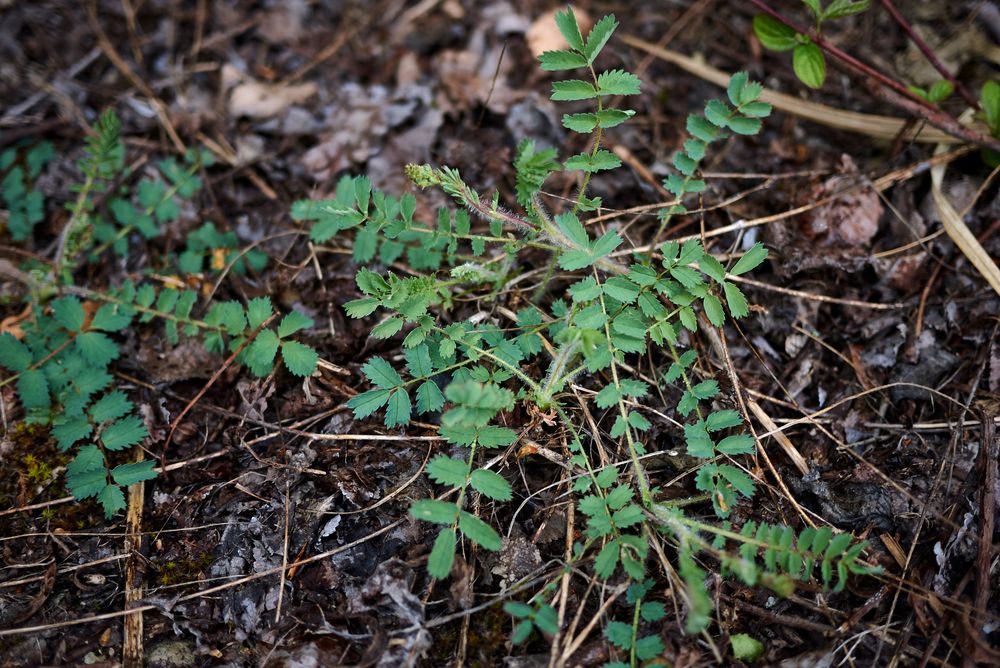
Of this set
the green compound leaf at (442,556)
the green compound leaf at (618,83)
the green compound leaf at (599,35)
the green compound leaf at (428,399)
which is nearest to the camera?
the green compound leaf at (442,556)

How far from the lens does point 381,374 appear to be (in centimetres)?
219

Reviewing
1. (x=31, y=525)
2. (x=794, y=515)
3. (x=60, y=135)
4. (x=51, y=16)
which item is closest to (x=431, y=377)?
(x=794, y=515)

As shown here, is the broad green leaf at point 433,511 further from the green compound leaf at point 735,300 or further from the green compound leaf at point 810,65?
the green compound leaf at point 810,65

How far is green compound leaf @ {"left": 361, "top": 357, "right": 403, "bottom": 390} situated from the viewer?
2.19 metres

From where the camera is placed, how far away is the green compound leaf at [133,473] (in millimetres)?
2193

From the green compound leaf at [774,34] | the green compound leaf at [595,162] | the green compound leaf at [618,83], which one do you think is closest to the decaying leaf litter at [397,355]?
the green compound leaf at [774,34]

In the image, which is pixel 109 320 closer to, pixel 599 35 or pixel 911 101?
pixel 599 35

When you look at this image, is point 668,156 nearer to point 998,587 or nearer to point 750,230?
point 750,230

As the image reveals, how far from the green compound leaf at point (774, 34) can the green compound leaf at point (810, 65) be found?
7 centimetres

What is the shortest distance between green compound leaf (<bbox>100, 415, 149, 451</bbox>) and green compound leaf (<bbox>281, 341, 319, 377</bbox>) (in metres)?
0.57

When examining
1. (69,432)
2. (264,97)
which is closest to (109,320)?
(69,432)

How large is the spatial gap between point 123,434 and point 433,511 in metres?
1.23

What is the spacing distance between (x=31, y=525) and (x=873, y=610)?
283 cm

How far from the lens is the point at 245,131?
3.21m
